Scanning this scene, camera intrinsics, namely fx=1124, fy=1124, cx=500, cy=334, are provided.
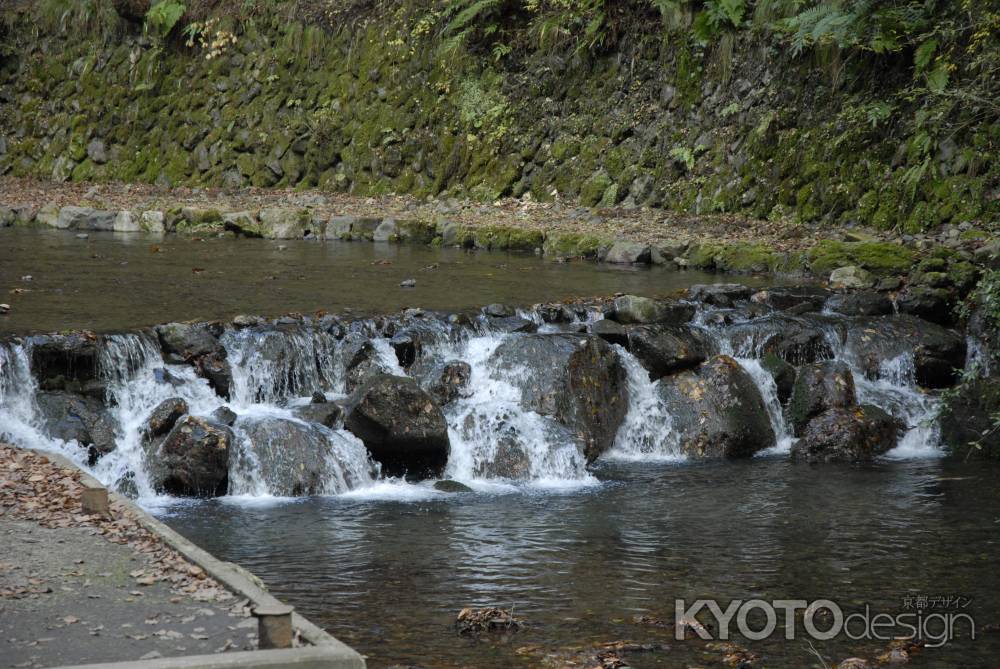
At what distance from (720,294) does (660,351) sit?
1942 millimetres

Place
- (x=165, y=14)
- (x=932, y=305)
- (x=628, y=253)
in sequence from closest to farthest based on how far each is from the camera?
(x=932, y=305), (x=628, y=253), (x=165, y=14)

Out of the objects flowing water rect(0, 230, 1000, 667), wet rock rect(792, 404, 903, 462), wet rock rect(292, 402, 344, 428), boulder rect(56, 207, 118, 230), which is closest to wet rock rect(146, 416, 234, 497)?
flowing water rect(0, 230, 1000, 667)

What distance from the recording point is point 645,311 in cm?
1205

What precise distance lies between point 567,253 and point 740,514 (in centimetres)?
853

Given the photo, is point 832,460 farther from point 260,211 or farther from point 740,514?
point 260,211

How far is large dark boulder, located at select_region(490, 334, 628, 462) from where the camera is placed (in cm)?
1059

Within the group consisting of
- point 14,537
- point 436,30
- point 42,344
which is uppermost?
point 436,30

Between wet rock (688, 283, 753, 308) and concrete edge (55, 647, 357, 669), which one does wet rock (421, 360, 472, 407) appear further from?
concrete edge (55, 647, 357, 669)

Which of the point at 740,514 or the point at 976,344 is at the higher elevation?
the point at 976,344

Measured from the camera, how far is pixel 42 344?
31.9ft

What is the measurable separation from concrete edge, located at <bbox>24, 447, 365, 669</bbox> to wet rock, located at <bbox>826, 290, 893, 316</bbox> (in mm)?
8820

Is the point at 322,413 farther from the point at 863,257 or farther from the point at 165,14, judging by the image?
the point at 165,14

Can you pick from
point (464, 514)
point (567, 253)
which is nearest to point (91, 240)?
point (567, 253)

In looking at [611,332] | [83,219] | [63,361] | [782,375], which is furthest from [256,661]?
[83,219]
